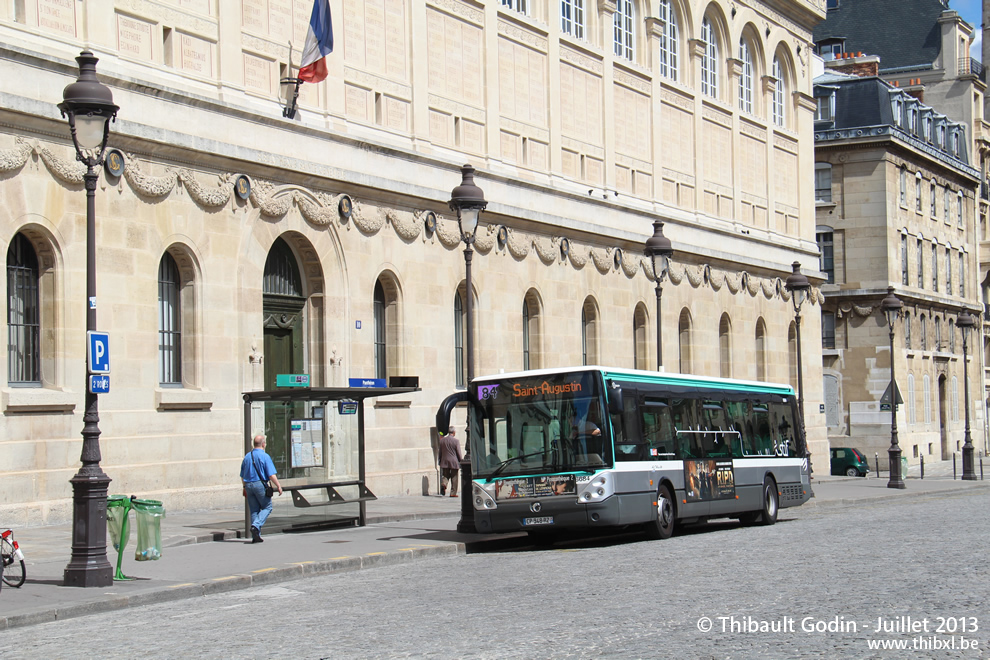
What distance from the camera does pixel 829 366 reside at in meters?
66.8

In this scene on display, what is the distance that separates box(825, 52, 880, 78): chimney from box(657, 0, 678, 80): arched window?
108ft

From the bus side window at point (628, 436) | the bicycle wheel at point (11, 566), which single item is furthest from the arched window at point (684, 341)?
the bicycle wheel at point (11, 566)

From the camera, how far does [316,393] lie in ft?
67.9

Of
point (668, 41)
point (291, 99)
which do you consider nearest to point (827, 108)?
point (668, 41)

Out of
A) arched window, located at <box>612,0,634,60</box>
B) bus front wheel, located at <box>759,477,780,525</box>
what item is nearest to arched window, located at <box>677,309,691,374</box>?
arched window, located at <box>612,0,634,60</box>

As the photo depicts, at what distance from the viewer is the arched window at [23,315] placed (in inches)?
837

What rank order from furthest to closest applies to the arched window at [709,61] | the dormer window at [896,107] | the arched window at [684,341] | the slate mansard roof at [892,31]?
1. the slate mansard roof at [892,31]
2. the dormer window at [896,107]
3. the arched window at [709,61]
4. the arched window at [684,341]

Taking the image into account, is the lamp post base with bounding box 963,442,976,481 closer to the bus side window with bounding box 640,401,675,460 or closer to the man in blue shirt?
the bus side window with bounding box 640,401,675,460

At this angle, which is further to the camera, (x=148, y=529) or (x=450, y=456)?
(x=450, y=456)

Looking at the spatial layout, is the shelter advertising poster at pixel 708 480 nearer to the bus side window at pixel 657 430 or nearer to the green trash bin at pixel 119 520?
the bus side window at pixel 657 430

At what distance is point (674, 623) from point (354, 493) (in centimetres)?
1123

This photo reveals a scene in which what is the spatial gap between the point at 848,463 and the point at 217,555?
40.9 metres

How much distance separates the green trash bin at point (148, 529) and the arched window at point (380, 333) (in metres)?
14.0

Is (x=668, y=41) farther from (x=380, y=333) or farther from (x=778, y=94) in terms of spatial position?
(x=380, y=333)
